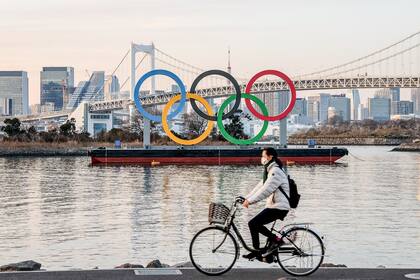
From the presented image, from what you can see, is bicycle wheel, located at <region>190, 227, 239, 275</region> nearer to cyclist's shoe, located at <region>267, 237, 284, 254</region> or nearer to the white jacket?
cyclist's shoe, located at <region>267, 237, 284, 254</region>

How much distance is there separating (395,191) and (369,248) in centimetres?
1569

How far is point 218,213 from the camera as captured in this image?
9.12 m

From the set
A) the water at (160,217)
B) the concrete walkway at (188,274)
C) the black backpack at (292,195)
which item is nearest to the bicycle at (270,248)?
the concrete walkway at (188,274)

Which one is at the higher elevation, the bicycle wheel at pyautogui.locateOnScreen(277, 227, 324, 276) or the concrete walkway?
the bicycle wheel at pyautogui.locateOnScreen(277, 227, 324, 276)

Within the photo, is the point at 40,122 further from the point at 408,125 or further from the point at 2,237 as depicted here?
the point at 2,237

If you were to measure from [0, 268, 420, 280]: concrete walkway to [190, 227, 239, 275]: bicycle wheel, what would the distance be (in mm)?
99

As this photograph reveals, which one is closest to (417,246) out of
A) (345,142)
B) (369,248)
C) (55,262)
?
(369,248)

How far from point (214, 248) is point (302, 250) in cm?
100

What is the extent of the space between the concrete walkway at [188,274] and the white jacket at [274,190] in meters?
0.82

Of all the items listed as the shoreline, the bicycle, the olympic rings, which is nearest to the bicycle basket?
the bicycle

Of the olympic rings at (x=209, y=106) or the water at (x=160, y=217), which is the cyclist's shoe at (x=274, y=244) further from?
the olympic rings at (x=209, y=106)

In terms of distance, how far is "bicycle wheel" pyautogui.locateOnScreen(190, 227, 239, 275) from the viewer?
9.16 m

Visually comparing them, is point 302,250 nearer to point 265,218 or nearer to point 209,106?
point 265,218

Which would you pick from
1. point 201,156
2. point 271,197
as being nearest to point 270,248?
point 271,197
